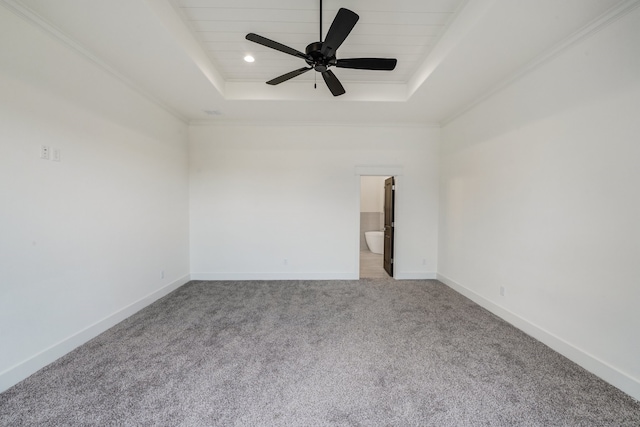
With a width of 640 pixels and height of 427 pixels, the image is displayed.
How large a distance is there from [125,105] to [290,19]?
211 cm

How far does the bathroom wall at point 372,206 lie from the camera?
7242 mm

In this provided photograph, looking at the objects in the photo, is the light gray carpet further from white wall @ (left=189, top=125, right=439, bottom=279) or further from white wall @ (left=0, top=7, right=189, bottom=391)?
white wall @ (left=189, top=125, right=439, bottom=279)

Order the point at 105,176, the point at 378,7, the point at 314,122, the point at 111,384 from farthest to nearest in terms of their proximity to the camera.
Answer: the point at 314,122, the point at 105,176, the point at 378,7, the point at 111,384

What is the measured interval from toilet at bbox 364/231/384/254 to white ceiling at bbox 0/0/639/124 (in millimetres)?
3893

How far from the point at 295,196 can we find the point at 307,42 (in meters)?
2.24

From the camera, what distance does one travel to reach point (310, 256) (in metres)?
4.10

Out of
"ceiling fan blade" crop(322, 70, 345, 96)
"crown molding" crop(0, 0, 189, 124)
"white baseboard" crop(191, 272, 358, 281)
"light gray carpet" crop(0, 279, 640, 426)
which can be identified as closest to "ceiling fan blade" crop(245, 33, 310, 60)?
"ceiling fan blade" crop(322, 70, 345, 96)

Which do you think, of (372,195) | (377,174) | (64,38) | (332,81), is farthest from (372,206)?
(64,38)

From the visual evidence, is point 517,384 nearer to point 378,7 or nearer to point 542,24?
point 542,24

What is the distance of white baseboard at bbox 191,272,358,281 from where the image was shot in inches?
159

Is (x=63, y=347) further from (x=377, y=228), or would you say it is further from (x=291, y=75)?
(x=377, y=228)

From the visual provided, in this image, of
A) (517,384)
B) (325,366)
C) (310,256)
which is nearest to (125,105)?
(310,256)

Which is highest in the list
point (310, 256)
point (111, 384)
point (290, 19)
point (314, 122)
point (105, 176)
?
point (290, 19)

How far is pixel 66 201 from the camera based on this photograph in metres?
2.06
